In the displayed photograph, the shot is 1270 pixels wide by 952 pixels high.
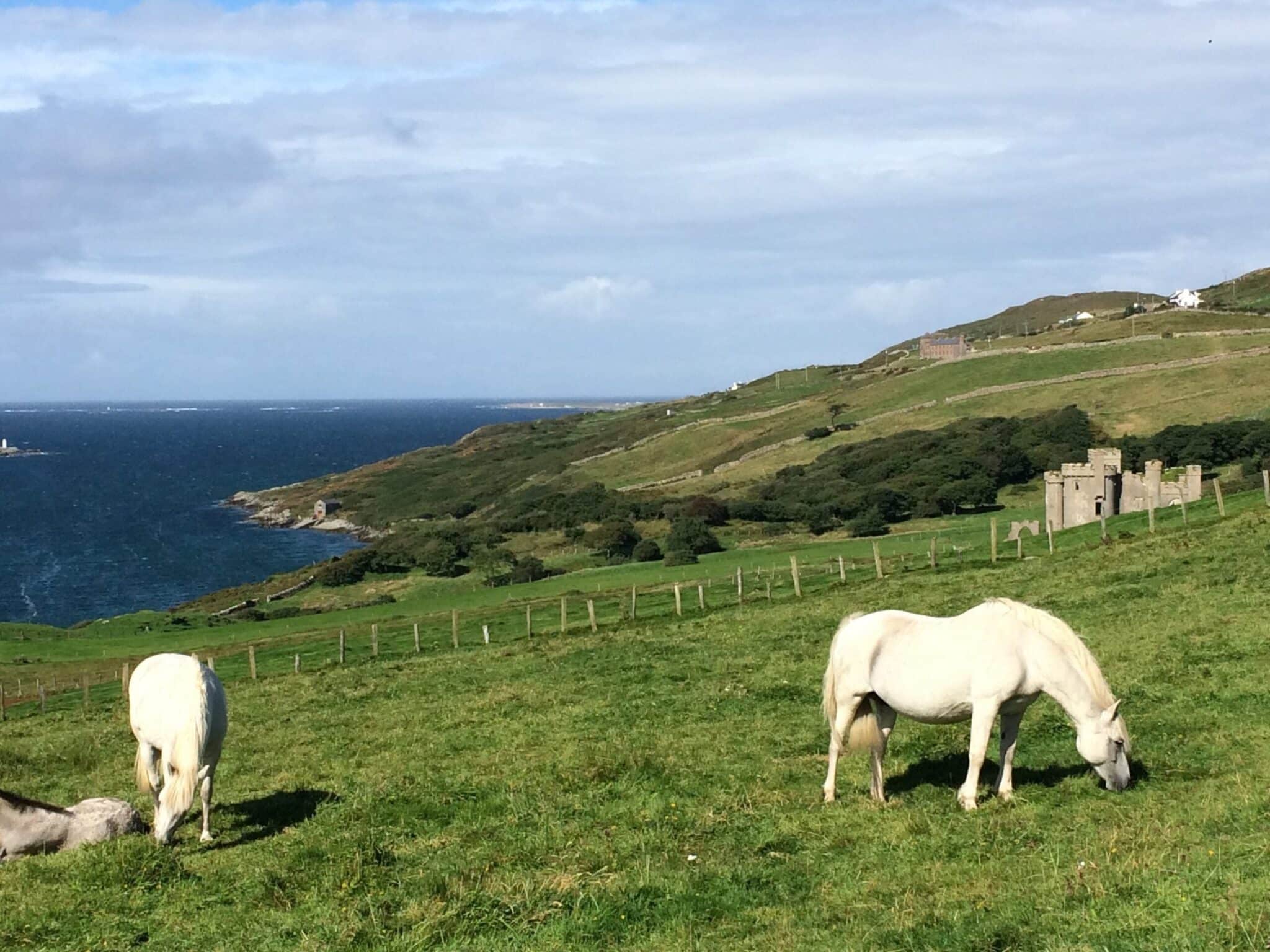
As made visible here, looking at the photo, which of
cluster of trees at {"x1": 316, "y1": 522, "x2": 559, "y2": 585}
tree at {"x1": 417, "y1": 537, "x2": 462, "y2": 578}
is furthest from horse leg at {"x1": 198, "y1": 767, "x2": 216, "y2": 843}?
tree at {"x1": 417, "y1": 537, "x2": 462, "y2": 578}

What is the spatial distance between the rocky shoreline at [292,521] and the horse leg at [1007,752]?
12998 cm

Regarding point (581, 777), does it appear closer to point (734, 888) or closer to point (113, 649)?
point (734, 888)

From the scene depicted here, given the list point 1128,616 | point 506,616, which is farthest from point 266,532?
point 1128,616

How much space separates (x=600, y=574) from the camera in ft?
237

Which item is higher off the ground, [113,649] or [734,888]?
[734,888]

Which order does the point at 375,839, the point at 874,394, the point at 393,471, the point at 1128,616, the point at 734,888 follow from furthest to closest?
the point at 393,471 → the point at 874,394 → the point at 1128,616 → the point at 375,839 → the point at 734,888

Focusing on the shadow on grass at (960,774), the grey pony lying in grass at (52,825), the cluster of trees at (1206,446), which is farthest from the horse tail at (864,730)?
the cluster of trees at (1206,446)

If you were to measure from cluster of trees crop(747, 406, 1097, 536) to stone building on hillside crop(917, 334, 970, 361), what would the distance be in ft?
155

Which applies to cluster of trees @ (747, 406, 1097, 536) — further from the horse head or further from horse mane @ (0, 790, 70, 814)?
horse mane @ (0, 790, 70, 814)

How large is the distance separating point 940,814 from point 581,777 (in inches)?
228

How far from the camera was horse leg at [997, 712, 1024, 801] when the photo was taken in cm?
1447

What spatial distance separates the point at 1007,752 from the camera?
47.9ft

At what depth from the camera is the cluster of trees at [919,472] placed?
3425 inches

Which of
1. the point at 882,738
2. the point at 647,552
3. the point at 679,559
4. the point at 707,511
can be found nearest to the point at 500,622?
the point at 679,559
